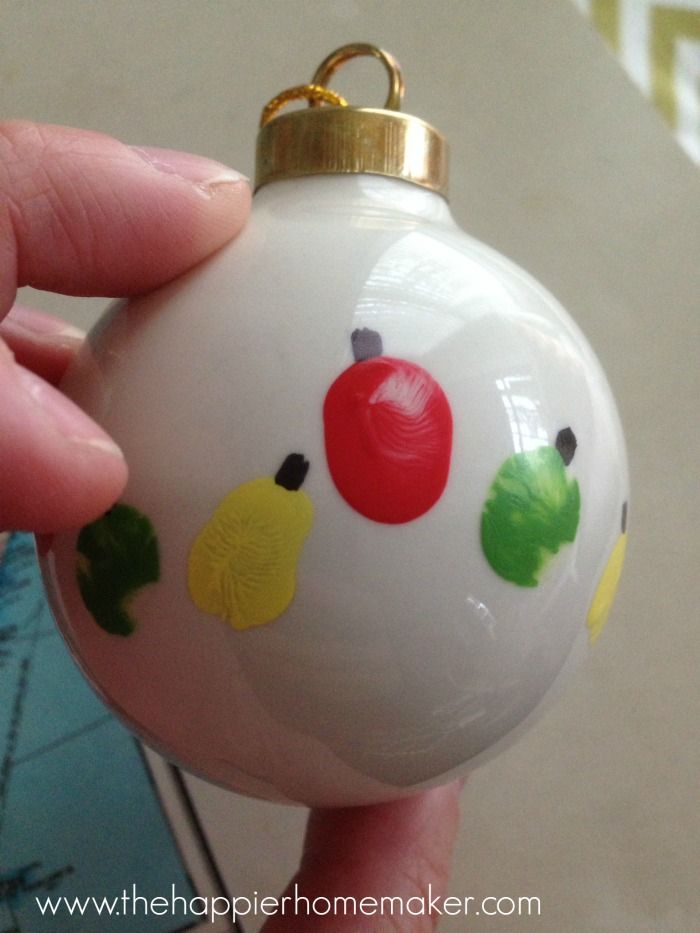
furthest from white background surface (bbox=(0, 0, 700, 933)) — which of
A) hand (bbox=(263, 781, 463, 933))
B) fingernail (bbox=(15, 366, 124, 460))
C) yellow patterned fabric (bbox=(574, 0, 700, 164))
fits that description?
fingernail (bbox=(15, 366, 124, 460))

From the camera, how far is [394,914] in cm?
61

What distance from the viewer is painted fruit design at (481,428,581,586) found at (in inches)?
15.6

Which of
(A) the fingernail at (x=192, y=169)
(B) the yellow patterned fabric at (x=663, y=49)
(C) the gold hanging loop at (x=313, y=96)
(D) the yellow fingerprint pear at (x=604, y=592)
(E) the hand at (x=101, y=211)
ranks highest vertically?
(B) the yellow patterned fabric at (x=663, y=49)

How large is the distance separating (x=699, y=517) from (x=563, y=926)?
44 cm

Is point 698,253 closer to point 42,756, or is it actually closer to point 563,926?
point 563,926

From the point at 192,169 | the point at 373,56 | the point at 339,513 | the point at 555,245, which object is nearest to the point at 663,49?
the point at 555,245

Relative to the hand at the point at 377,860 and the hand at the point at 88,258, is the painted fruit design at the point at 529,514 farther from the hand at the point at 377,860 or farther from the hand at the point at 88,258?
the hand at the point at 377,860

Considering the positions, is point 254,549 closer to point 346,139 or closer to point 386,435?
point 386,435

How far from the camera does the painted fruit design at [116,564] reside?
405 mm

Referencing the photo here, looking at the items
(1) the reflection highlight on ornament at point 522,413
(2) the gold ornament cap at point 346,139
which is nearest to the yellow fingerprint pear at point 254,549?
(1) the reflection highlight on ornament at point 522,413

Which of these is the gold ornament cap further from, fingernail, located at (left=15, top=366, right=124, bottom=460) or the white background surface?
the white background surface

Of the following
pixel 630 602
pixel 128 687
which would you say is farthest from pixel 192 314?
pixel 630 602

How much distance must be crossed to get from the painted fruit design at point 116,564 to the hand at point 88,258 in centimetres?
2

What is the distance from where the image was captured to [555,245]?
95 cm
